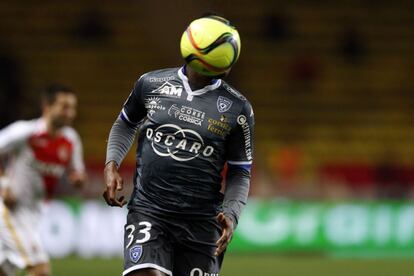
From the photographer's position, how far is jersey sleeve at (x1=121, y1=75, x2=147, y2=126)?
6.91 meters

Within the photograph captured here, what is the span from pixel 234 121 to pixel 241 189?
46 cm

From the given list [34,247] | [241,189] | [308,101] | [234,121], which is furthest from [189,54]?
[308,101]

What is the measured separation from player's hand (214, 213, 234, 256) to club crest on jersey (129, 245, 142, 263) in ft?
1.54

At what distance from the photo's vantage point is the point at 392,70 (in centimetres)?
2594

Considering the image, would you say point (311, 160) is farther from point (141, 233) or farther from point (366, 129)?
point (141, 233)

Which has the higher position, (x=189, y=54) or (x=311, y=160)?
(x=189, y=54)

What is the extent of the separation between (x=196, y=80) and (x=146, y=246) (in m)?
1.11

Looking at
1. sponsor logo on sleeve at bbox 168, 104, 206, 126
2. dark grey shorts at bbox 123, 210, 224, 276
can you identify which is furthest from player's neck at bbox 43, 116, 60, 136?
sponsor logo on sleeve at bbox 168, 104, 206, 126

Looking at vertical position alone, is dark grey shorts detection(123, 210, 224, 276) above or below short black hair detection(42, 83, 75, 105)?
below

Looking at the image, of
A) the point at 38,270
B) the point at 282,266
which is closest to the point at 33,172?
the point at 38,270

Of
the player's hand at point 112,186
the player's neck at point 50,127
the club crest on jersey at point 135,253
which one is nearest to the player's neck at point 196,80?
the player's hand at point 112,186

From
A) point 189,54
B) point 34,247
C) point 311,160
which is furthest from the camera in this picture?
point 311,160

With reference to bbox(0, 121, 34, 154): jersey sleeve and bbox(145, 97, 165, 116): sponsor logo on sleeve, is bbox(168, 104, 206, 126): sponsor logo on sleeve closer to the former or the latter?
bbox(145, 97, 165, 116): sponsor logo on sleeve

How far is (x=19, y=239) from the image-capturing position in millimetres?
9312
